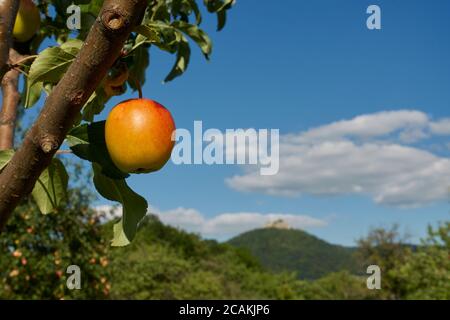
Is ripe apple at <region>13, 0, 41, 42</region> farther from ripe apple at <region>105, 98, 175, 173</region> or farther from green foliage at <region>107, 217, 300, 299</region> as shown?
green foliage at <region>107, 217, 300, 299</region>

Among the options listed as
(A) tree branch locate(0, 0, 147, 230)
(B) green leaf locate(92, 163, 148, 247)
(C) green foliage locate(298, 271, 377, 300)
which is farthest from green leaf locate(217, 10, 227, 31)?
(C) green foliage locate(298, 271, 377, 300)

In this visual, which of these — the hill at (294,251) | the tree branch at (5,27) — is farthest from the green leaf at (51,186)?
the hill at (294,251)

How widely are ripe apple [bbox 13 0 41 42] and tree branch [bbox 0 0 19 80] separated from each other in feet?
1.80

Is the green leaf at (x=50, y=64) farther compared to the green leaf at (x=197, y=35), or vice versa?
the green leaf at (x=197, y=35)

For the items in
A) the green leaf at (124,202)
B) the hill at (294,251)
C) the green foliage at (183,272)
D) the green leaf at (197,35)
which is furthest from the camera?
the hill at (294,251)

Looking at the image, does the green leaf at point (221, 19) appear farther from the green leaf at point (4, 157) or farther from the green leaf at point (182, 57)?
the green leaf at point (4, 157)

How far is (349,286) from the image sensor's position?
63.3 feet

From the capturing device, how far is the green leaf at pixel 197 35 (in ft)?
6.87

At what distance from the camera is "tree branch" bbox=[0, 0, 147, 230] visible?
25.1 inches

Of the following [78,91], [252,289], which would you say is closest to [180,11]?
[78,91]

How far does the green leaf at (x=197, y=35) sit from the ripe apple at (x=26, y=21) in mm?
585

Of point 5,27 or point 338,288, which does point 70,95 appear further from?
point 338,288

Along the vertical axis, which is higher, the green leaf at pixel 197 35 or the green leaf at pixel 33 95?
the green leaf at pixel 197 35

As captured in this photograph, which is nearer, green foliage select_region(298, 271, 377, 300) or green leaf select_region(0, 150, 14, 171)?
green leaf select_region(0, 150, 14, 171)
